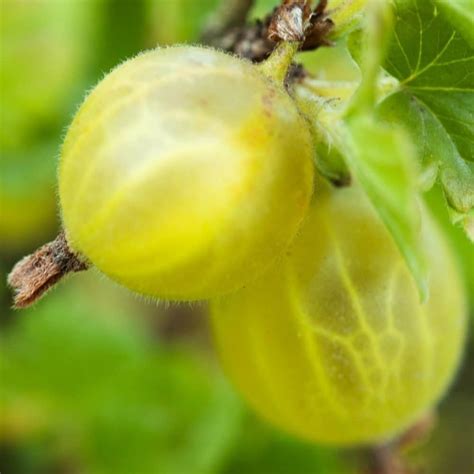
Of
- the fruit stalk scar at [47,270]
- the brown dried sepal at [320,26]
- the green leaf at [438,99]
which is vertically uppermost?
the brown dried sepal at [320,26]

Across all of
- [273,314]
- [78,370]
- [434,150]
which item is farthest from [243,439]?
[434,150]

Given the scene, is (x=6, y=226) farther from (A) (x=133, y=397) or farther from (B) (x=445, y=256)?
(B) (x=445, y=256)

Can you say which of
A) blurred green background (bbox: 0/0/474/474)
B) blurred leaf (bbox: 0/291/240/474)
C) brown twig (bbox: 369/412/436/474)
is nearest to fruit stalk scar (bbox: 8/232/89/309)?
brown twig (bbox: 369/412/436/474)

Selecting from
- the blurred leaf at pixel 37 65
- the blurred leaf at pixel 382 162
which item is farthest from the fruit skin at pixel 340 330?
the blurred leaf at pixel 37 65

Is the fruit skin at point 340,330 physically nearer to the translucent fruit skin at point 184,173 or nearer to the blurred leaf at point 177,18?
the translucent fruit skin at point 184,173

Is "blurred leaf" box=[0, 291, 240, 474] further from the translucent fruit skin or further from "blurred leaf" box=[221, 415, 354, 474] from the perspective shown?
the translucent fruit skin
